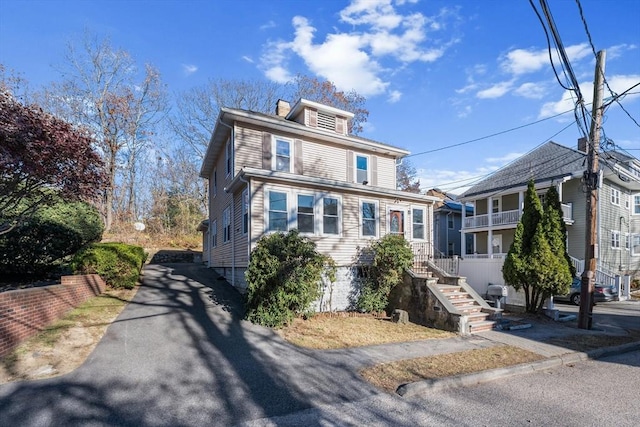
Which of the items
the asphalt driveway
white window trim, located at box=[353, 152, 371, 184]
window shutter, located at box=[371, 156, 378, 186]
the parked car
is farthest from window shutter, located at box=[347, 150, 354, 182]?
the parked car

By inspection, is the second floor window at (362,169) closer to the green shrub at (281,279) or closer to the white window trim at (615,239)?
the green shrub at (281,279)

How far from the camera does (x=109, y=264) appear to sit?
10.6m

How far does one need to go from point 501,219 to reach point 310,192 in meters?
15.8

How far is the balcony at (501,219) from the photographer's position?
2041 cm

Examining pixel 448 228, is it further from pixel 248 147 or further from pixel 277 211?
pixel 277 211

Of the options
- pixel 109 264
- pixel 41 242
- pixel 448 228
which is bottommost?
pixel 109 264

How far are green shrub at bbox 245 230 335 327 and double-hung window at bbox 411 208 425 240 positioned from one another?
569cm

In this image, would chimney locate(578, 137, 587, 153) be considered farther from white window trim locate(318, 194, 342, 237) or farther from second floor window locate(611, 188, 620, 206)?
white window trim locate(318, 194, 342, 237)

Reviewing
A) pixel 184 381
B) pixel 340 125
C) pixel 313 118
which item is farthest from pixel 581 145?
pixel 184 381

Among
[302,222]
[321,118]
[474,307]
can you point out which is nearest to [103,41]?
[321,118]

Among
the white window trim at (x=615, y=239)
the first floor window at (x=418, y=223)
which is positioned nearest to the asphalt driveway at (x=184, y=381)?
the first floor window at (x=418, y=223)

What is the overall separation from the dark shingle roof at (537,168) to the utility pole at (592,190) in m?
11.2

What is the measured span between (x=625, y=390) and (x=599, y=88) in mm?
8210

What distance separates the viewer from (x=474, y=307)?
1019 cm
